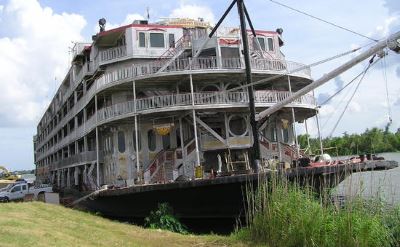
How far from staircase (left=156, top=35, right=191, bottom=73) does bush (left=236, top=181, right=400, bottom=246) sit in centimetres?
1507

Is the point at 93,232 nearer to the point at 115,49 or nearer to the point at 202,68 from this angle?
the point at 202,68

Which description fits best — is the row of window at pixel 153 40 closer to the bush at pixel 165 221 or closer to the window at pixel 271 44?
the window at pixel 271 44

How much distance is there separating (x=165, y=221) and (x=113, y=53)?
1392 centimetres

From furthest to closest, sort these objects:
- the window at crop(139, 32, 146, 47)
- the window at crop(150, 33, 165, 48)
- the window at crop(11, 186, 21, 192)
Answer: the window at crop(11, 186, 21, 192) < the window at crop(150, 33, 165, 48) < the window at crop(139, 32, 146, 47)

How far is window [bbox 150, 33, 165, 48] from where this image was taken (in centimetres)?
2959

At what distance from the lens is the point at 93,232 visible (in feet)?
46.2

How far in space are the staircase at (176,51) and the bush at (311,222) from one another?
15074mm

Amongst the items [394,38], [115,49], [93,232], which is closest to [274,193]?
[93,232]

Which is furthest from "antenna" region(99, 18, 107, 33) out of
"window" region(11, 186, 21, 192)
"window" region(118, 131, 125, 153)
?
"window" region(11, 186, 21, 192)

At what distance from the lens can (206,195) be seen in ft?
68.8

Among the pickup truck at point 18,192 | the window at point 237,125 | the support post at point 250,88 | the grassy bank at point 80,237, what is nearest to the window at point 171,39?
the window at point 237,125

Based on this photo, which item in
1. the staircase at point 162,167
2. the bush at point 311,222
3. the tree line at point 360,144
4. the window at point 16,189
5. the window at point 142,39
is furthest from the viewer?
the window at point 16,189

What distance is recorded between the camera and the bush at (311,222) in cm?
1042

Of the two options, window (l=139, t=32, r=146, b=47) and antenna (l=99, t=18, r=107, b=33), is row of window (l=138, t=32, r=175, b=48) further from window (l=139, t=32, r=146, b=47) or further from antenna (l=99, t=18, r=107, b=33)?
antenna (l=99, t=18, r=107, b=33)
